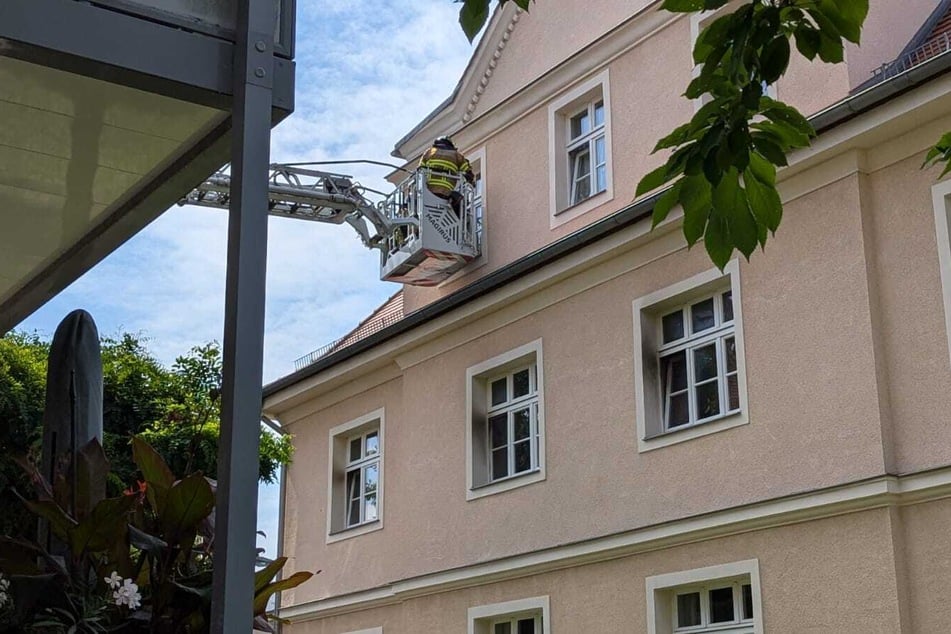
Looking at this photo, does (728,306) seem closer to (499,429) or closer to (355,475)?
(499,429)

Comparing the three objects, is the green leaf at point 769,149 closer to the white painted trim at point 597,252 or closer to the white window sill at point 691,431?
the white painted trim at point 597,252

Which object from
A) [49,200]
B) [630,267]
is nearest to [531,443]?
[630,267]

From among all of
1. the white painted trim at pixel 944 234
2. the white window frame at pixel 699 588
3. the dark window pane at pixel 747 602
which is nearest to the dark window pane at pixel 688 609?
the white window frame at pixel 699 588

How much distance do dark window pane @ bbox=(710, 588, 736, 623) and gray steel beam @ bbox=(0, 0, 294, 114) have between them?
10240 millimetres

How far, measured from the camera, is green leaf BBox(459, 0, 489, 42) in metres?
3.40

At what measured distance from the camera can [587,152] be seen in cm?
1630

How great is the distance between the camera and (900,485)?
11.4m

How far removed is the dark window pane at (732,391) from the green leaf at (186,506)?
9.77 meters

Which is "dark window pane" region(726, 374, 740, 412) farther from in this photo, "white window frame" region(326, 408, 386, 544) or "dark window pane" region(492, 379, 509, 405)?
"white window frame" region(326, 408, 386, 544)

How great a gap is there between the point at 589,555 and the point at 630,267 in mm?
2954

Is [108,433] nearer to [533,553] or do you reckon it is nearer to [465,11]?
[533,553]

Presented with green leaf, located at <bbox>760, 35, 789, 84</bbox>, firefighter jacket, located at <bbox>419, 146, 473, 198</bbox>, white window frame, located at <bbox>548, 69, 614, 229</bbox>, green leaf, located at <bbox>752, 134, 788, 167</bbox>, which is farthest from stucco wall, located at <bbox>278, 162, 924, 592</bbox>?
green leaf, located at <bbox>752, 134, 788, 167</bbox>

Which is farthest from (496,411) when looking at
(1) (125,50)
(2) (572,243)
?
(1) (125,50)

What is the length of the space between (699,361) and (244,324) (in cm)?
1085
